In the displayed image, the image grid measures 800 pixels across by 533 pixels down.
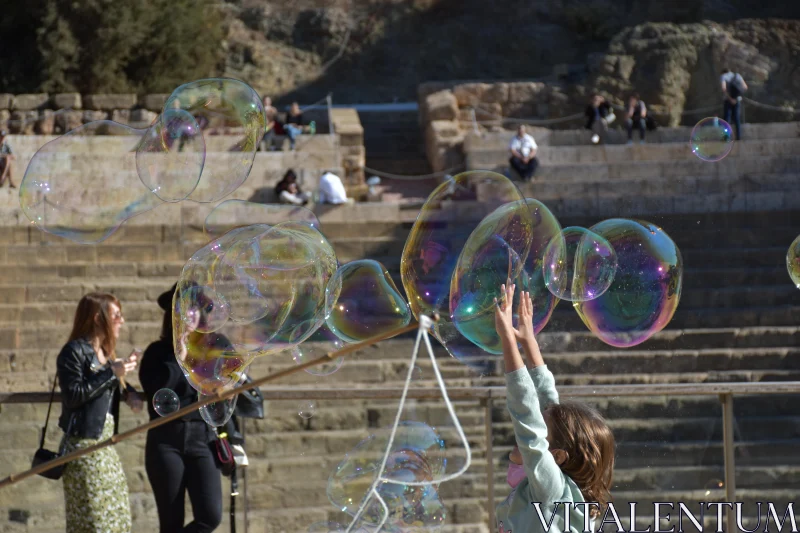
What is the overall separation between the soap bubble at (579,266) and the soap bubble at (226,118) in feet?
4.85

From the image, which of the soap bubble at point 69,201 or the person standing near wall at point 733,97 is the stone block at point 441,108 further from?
the soap bubble at point 69,201

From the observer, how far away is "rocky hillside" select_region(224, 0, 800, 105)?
86.4 feet

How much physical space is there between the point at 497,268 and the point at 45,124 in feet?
44.7

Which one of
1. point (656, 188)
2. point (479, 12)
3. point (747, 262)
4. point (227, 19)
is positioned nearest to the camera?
point (747, 262)

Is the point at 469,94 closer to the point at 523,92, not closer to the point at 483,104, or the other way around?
the point at 483,104

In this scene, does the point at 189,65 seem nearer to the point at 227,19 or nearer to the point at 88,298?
the point at 227,19

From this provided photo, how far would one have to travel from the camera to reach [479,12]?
29094 mm

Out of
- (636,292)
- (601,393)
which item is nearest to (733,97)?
(636,292)

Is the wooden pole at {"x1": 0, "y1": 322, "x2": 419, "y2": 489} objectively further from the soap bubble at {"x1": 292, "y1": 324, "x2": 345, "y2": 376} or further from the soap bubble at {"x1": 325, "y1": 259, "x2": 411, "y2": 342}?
the soap bubble at {"x1": 292, "y1": 324, "x2": 345, "y2": 376}

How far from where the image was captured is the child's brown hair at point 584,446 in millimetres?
2895

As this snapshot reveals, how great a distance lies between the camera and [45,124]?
16703 mm

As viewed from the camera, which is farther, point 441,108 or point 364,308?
point 441,108

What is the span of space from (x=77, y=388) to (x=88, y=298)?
397mm

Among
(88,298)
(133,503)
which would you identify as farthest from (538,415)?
(133,503)
